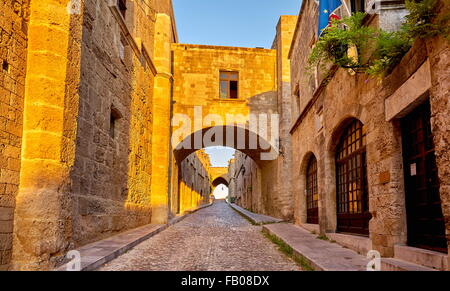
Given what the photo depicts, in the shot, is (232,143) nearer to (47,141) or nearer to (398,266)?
(47,141)

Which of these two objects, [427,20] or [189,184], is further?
[189,184]

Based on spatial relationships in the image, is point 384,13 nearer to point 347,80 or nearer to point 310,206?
point 347,80

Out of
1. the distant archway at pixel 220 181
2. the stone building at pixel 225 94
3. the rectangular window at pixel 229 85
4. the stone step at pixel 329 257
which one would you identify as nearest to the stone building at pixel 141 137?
the stone step at pixel 329 257

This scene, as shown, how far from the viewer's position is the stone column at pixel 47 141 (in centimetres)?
437

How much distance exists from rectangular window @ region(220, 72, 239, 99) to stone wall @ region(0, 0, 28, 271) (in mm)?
11253

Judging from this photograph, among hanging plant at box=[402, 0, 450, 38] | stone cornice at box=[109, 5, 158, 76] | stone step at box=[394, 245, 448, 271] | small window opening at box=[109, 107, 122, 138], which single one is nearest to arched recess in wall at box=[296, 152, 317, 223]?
small window opening at box=[109, 107, 122, 138]

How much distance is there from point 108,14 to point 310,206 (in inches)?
282

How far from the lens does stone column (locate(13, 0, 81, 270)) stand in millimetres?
4367

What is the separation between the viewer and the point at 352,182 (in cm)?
699

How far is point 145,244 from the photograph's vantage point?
7.43 m

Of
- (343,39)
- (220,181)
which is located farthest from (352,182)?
(220,181)

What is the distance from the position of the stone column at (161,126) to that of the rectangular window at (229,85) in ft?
9.02

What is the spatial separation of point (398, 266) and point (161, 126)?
32.6 feet
